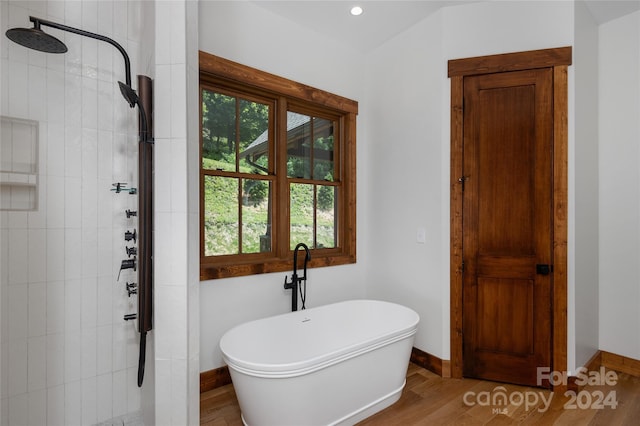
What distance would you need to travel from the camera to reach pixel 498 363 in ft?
8.15

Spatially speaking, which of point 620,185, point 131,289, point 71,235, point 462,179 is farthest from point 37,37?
point 620,185

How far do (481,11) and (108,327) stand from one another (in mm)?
3421

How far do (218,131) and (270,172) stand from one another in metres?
0.53

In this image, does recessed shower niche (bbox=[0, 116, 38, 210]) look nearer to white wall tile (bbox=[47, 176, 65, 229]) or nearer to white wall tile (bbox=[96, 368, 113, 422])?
white wall tile (bbox=[47, 176, 65, 229])

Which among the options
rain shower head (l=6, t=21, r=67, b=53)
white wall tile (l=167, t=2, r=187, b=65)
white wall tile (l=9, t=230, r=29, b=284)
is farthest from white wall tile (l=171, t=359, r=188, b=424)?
rain shower head (l=6, t=21, r=67, b=53)

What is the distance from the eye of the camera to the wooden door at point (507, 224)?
238 cm

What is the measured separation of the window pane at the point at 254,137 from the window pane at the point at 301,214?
1.22 ft

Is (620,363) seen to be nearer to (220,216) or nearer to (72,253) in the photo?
(220,216)

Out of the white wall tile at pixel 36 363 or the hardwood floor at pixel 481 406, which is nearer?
the white wall tile at pixel 36 363

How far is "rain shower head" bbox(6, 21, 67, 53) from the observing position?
4.72ft

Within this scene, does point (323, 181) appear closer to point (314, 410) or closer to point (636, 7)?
point (314, 410)

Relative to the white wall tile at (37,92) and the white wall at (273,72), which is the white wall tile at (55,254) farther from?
the white wall at (273,72)

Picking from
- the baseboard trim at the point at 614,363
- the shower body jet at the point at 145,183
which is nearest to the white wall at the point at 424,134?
the baseboard trim at the point at 614,363

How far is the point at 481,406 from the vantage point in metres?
2.19
